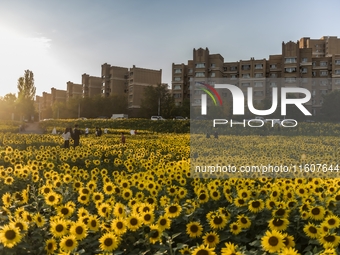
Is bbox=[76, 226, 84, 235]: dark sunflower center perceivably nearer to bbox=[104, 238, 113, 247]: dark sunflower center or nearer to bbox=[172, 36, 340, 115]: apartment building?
bbox=[104, 238, 113, 247]: dark sunflower center

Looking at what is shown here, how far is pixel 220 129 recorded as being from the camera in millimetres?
29750

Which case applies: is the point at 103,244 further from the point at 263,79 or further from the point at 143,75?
the point at 143,75

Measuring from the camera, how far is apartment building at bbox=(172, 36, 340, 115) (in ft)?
218

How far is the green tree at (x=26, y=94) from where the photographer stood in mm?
63844

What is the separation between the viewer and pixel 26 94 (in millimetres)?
67688

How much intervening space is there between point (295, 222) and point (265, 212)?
0.31 m

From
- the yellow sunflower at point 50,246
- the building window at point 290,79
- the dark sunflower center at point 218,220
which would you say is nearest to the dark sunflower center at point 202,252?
the dark sunflower center at point 218,220

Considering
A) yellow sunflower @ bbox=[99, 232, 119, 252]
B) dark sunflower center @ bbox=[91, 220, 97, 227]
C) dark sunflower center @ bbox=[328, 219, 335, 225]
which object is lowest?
yellow sunflower @ bbox=[99, 232, 119, 252]

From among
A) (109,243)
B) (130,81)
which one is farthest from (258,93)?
(109,243)

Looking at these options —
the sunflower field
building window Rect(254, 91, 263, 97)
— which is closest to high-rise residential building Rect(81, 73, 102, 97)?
building window Rect(254, 91, 263, 97)

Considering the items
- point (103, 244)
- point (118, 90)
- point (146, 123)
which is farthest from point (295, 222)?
point (118, 90)

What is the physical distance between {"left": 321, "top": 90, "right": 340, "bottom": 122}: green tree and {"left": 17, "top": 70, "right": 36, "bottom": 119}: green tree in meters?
50.5

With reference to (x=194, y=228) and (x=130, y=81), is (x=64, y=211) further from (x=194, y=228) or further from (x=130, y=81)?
(x=130, y=81)

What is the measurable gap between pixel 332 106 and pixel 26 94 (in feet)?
176
